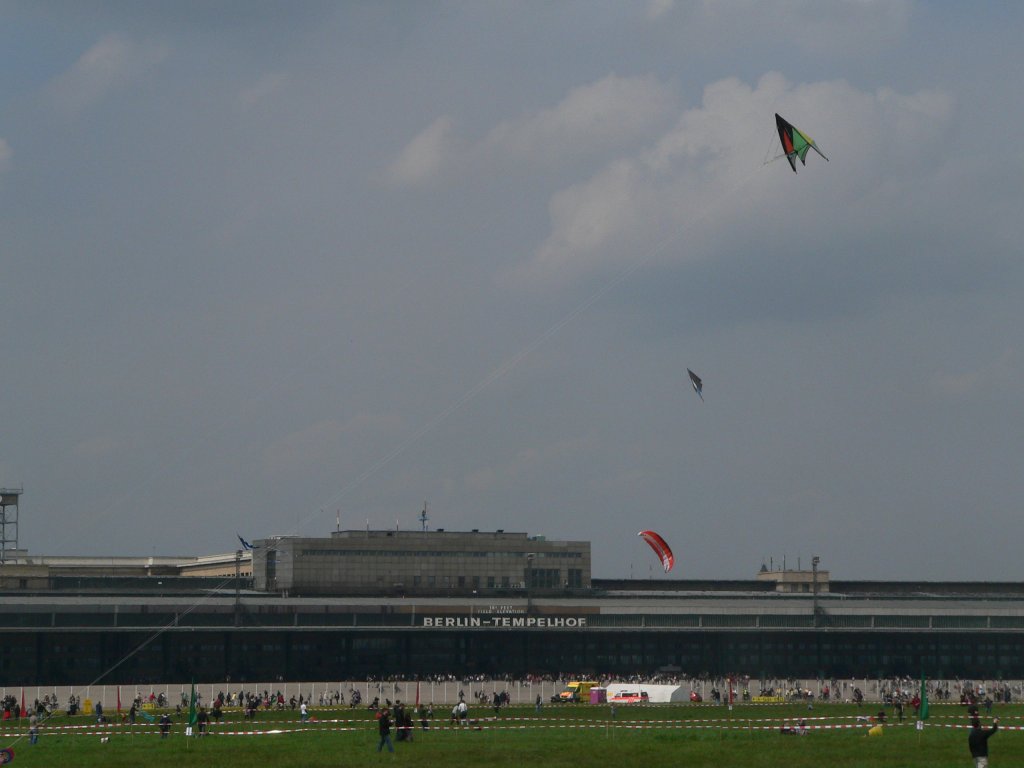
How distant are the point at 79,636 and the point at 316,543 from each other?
1457 inches

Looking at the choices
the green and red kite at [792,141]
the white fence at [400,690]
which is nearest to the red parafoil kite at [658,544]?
the white fence at [400,690]

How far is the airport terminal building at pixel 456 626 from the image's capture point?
415 ft

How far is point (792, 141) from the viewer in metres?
61.1

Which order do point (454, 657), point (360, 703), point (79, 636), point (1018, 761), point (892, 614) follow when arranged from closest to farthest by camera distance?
point (1018, 761) < point (360, 703) < point (79, 636) < point (454, 657) < point (892, 614)

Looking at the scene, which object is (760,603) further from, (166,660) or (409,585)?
(166,660)

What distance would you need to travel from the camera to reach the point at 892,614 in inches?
5802

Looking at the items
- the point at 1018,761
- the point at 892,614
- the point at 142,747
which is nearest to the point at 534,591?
the point at 892,614

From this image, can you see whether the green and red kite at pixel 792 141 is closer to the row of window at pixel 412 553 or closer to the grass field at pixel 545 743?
the grass field at pixel 545 743

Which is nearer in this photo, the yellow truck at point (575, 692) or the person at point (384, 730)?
the person at point (384, 730)

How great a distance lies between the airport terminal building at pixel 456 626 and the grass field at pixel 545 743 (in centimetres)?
4466

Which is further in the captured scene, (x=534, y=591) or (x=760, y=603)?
(x=534, y=591)

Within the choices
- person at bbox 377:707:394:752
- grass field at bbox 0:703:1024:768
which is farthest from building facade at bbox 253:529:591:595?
person at bbox 377:707:394:752

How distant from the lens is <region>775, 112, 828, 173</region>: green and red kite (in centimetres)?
6041

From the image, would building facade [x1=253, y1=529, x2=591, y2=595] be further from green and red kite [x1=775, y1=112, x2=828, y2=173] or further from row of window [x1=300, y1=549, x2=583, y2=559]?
green and red kite [x1=775, y1=112, x2=828, y2=173]
